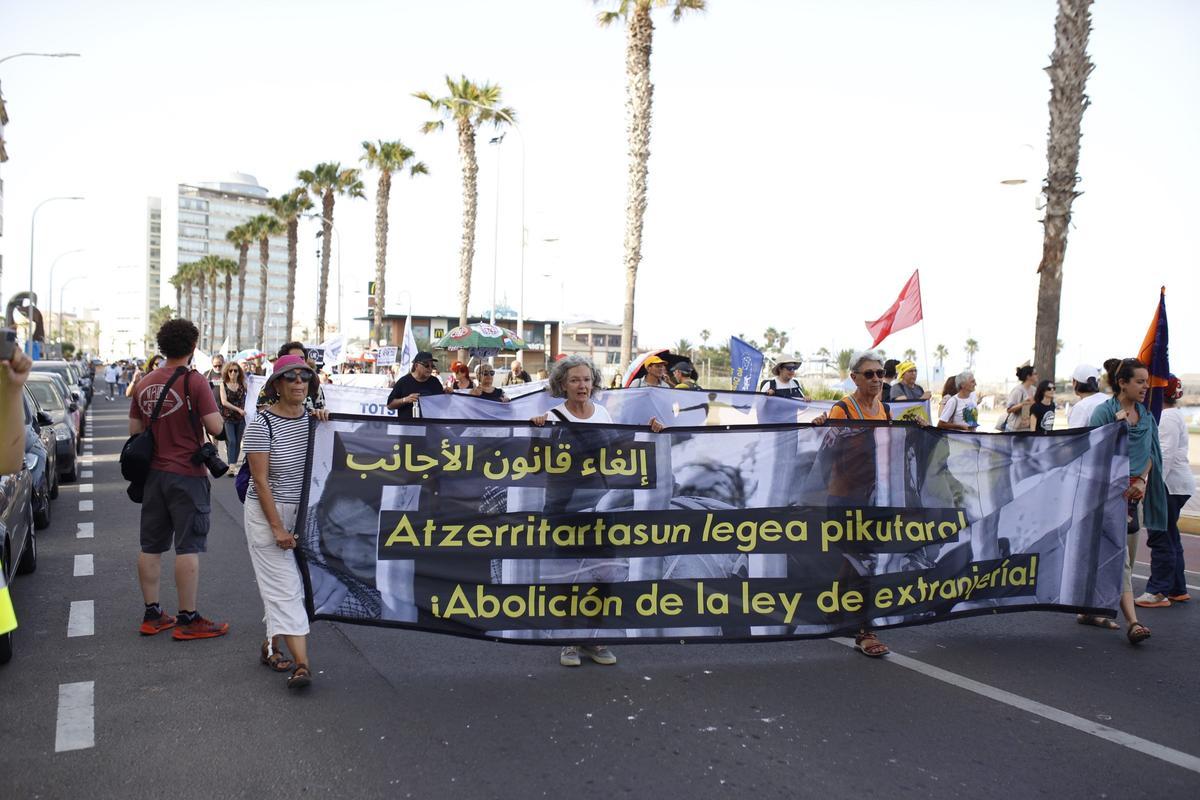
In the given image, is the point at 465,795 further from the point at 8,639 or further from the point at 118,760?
the point at 8,639

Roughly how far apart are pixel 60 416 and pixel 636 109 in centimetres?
1431

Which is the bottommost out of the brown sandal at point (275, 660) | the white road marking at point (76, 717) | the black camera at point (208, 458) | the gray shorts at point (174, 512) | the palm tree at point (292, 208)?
the white road marking at point (76, 717)

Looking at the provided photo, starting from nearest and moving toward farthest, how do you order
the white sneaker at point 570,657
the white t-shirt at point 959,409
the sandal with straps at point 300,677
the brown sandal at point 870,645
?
the sandal with straps at point 300,677 → the white sneaker at point 570,657 → the brown sandal at point 870,645 → the white t-shirt at point 959,409

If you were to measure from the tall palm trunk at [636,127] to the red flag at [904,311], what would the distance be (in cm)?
917

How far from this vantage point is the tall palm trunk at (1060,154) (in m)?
14.3

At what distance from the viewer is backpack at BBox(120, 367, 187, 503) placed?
6.05 metres

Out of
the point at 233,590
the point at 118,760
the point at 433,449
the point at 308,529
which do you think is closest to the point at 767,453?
the point at 433,449

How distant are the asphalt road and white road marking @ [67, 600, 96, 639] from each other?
6 centimetres

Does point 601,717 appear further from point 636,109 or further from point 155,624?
point 636,109

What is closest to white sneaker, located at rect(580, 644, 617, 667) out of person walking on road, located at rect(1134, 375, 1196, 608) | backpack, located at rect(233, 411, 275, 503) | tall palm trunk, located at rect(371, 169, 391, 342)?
backpack, located at rect(233, 411, 275, 503)

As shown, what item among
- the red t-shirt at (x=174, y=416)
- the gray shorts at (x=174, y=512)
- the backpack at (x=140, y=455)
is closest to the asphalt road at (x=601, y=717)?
the gray shorts at (x=174, y=512)

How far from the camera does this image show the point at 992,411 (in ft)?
153

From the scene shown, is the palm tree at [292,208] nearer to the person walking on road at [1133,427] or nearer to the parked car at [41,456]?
the parked car at [41,456]

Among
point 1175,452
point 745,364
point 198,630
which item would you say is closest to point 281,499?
point 198,630
